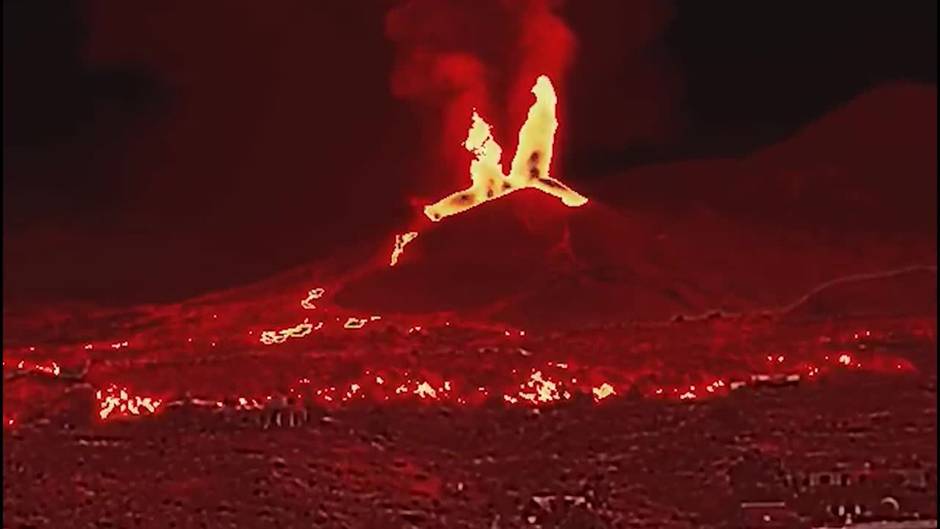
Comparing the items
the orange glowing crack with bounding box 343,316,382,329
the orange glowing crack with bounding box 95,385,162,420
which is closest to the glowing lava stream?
the orange glowing crack with bounding box 343,316,382,329

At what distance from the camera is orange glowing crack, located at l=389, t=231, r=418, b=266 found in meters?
2.43

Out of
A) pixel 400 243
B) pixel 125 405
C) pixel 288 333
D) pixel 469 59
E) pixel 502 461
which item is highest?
pixel 469 59

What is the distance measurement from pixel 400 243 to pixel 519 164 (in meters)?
0.31

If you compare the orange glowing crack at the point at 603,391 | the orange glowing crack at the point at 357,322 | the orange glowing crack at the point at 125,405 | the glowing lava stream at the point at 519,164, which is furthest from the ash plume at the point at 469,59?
the orange glowing crack at the point at 125,405

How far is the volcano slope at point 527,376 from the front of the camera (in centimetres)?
218

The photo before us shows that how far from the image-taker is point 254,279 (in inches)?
96.5

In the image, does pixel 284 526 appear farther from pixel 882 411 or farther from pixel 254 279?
pixel 882 411

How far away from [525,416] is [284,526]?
20.3 inches

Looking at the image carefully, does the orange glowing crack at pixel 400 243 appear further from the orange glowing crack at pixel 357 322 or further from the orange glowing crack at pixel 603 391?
the orange glowing crack at pixel 603 391

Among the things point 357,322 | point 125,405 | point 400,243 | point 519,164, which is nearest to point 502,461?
point 357,322

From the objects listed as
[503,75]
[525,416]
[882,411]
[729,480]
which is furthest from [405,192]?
[882,411]

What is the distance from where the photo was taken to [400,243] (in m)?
2.45

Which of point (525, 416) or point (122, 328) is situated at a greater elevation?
point (122, 328)

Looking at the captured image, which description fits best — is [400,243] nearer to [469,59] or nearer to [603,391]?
[469,59]
